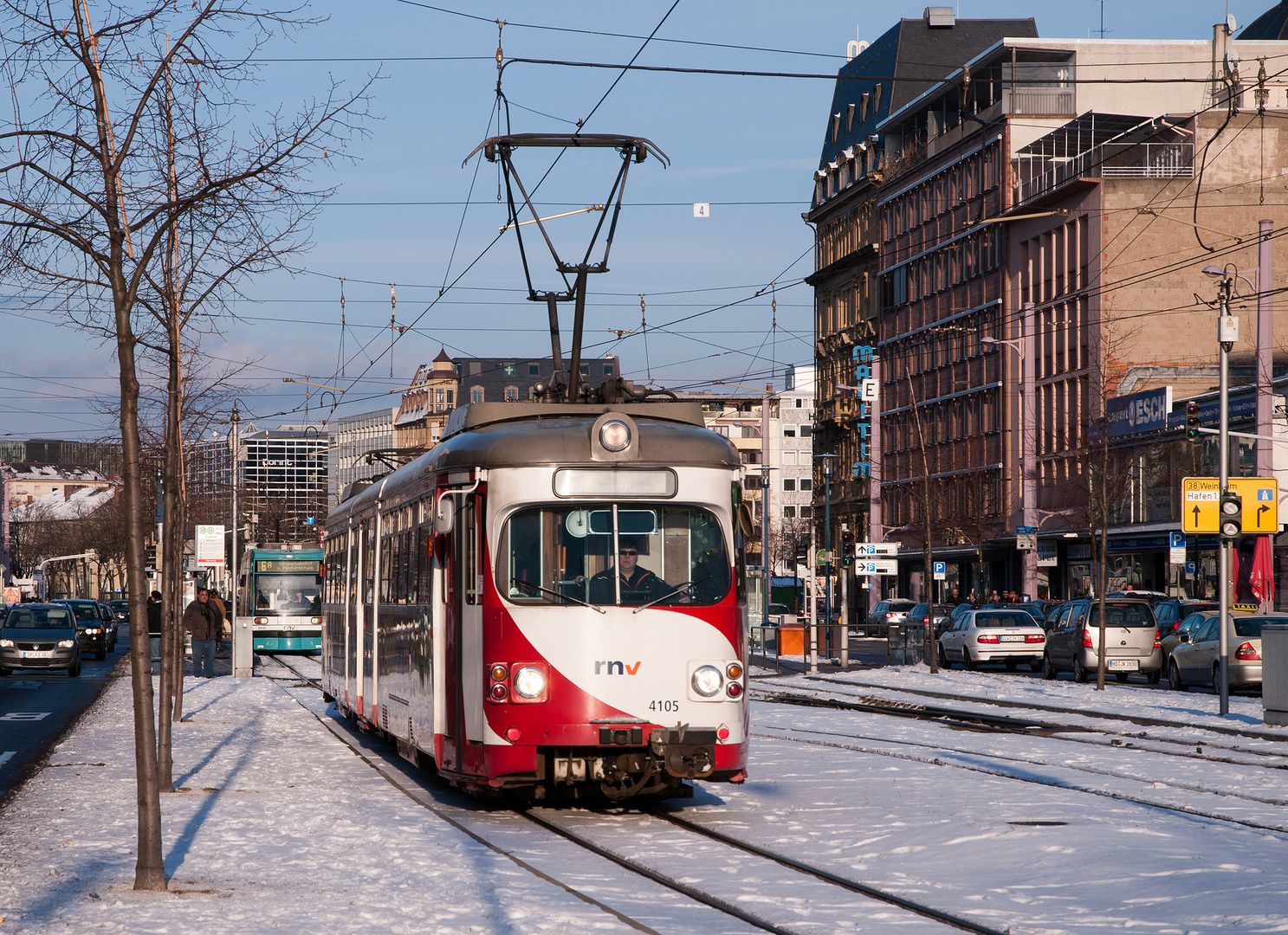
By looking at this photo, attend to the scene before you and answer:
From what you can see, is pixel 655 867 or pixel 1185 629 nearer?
pixel 655 867

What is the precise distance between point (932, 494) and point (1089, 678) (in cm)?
3921

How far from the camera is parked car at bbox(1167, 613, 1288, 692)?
29234 millimetres

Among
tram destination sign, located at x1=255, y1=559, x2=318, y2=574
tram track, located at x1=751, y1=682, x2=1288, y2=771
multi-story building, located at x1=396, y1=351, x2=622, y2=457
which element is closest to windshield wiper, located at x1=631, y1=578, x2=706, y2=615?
tram track, located at x1=751, y1=682, x2=1288, y2=771

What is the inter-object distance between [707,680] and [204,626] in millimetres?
22173

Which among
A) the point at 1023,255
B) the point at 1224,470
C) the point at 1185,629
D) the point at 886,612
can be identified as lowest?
the point at 886,612

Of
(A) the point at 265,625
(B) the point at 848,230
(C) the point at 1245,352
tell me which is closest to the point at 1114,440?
(C) the point at 1245,352

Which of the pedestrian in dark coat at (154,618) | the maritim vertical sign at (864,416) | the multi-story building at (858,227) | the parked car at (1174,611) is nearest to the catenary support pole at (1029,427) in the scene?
the multi-story building at (858,227)

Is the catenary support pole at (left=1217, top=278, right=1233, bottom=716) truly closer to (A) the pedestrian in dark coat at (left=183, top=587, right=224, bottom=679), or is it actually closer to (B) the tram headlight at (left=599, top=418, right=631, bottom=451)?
(B) the tram headlight at (left=599, top=418, right=631, bottom=451)

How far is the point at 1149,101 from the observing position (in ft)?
243

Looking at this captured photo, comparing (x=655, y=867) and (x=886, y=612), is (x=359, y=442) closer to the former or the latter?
(x=886, y=612)

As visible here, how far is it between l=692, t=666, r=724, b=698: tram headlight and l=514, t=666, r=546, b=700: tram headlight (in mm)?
1074

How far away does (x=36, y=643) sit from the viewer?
3916 centimetres

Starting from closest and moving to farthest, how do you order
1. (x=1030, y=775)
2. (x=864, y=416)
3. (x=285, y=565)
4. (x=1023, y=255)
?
(x=1030, y=775) → (x=285, y=565) → (x=1023, y=255) → (x=864, y=416)

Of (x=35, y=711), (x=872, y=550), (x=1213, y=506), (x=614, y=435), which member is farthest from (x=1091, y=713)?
(x=872, y=550)
